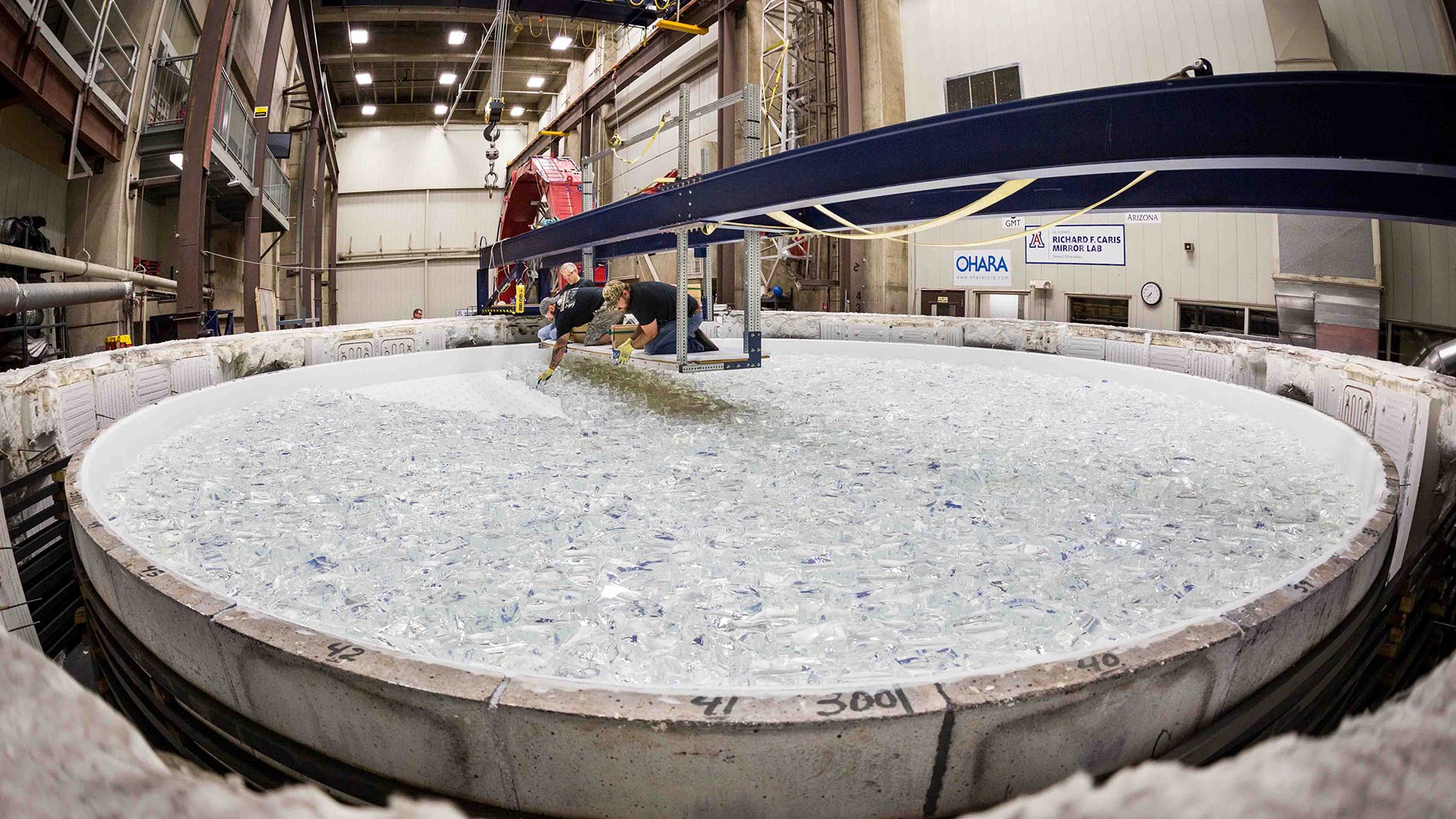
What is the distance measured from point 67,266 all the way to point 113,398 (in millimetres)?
2631

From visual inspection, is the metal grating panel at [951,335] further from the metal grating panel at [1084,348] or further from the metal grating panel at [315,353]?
the metal grating panel at [315,353]

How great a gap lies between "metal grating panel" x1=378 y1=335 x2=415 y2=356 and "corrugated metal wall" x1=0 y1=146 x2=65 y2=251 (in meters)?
3.21

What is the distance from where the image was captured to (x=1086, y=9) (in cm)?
727

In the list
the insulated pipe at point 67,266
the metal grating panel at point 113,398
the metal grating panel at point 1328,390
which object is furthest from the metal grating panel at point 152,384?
the metal grating panel at point 1328,390

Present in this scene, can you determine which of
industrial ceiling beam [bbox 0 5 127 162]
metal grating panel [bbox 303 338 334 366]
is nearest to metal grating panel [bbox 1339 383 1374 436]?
Answer: metal grating panel [bbox 303 338 334 366]

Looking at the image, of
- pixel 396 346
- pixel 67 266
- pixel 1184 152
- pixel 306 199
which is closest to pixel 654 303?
pixel 396 346

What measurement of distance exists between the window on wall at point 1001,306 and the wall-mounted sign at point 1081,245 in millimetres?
503

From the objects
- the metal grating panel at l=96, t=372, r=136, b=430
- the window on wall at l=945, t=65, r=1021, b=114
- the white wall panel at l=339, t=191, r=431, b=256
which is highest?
the white wall panel at l=339, t=191, r=431, b=256

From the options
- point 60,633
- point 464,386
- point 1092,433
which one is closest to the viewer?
point 60,633

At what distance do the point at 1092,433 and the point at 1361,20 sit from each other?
4.88m

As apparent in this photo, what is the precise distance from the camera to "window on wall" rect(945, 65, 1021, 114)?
A: 7988 mm

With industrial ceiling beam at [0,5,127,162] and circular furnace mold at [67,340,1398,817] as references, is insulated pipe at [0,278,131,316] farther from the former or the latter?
circular furnace mold at [67,340,1398,817]

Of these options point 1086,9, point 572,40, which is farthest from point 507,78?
point 1086,9

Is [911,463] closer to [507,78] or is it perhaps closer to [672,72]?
[672,72]
